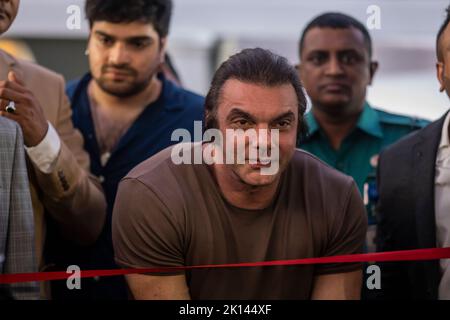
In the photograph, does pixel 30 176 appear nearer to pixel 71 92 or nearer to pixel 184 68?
pixel 71 92

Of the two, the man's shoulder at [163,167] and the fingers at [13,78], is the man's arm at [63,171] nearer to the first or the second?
the fingers at [13,78]

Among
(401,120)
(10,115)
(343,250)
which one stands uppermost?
(401,120)

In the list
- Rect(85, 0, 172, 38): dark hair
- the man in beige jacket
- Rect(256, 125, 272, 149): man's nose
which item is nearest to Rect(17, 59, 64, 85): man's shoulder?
the man in beige jacket

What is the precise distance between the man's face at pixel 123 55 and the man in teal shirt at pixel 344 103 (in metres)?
0.70

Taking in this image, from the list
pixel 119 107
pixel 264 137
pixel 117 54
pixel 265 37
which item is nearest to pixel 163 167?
pixel 264 137

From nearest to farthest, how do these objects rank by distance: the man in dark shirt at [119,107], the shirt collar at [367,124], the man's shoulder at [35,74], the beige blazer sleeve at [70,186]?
the beige blazer sleeve at [70,186], the man's shoulder at [35,74], the man in dark shirt at [119,107], the shirt collar at [367,124]

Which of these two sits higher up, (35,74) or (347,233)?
(35,74)

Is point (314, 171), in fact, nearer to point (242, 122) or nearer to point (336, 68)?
point (242, 122)

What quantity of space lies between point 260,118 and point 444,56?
2.43ft

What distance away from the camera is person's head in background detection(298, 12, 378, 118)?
339cm

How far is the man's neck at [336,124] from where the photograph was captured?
3.54 m

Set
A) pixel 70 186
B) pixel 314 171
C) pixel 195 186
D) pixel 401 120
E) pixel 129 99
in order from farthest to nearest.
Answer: pixel 401 120 < pixel 129 99 < pixel 70 186 < pixel 314 171 < pixel 195 186

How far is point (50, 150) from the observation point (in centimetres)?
271

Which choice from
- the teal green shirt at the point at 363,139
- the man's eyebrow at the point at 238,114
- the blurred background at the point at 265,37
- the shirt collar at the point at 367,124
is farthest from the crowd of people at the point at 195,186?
the blurred background at the point at 265,37
